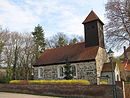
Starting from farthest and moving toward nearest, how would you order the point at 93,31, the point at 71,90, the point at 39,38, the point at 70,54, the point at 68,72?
the point at 39,38
the point at 70,54
the point at 93,31
the point at 68,72
the point at 71,90

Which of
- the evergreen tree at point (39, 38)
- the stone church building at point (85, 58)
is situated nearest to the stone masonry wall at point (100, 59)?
the stone church building at point (85, 58)

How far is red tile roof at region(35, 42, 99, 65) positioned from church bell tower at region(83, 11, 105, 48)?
0.96 meters

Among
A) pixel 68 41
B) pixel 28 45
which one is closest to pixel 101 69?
pixel 28 45

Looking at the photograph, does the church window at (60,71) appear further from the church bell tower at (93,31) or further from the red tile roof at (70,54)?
the church bell tower at (93,31)

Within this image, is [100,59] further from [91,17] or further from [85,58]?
[91,17]

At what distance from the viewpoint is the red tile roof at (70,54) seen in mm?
22844

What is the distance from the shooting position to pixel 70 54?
83.5 ft

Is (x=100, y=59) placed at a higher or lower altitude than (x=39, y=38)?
lower

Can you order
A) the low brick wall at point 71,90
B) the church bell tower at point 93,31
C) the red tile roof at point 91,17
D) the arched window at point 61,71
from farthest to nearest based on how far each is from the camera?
1. the arched window at point 61,71
2. the red tile roof at point 91,17
3. the church bell tower at point 93,31
4. the low brick wall at point 71,90

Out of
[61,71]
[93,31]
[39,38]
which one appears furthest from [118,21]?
[39,38]

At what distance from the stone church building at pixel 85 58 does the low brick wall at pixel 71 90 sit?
523 centimetres

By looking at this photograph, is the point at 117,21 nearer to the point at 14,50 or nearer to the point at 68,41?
the point at 14,50

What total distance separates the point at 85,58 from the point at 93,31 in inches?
175

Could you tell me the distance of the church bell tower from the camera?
2358 centimetres
